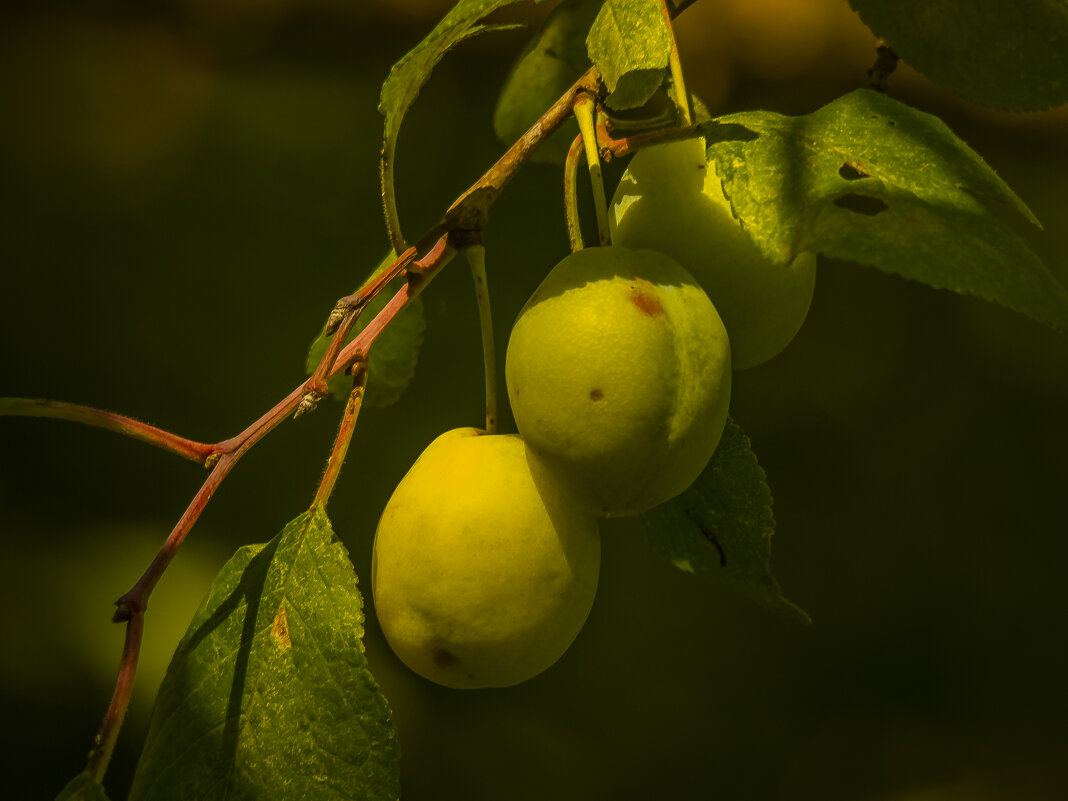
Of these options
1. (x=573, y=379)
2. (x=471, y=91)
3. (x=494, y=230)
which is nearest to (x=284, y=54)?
(x=471, y=91)

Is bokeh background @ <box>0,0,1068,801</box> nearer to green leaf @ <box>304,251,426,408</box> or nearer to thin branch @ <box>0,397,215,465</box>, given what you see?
green leaf @ <box>304,251,426,408</box>

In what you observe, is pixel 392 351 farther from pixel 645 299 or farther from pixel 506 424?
pixel 506 424

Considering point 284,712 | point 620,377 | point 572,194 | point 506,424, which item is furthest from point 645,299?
point 506,424

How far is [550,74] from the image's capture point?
0.67m

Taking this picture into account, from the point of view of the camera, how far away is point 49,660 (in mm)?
1068

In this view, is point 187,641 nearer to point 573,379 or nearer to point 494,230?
point 573,379

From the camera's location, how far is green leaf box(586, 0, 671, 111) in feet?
1.33

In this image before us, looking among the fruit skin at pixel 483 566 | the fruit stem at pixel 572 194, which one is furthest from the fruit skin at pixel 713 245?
the fruit skin at pixel 483 566

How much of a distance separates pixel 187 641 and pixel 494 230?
75cm

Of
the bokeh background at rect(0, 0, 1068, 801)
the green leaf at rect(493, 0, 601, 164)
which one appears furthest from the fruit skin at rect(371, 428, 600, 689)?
the bokeh background at rect(0, 0, 1068, 801)

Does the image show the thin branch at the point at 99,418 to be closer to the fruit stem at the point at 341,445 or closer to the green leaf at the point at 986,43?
the fruit stem at the point at 341,445

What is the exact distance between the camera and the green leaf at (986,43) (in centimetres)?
47

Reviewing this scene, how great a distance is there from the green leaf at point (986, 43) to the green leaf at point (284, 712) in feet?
1.32

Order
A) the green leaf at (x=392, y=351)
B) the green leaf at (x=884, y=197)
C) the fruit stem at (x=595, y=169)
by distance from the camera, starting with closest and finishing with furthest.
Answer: the green leaf at (x=884, y=197) → the fruit stem at (x=595, y=169) → the green leaf at (x=392, y=351)
